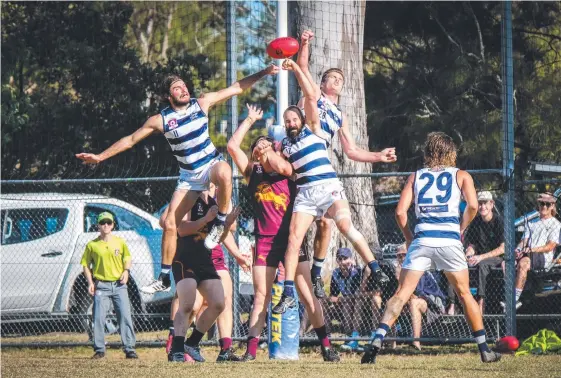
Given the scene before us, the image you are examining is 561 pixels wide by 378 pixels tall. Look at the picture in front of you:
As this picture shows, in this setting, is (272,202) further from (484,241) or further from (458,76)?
(458,76)

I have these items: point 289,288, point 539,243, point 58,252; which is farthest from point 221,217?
point 58,252

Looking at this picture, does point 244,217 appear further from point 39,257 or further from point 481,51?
point 481,51

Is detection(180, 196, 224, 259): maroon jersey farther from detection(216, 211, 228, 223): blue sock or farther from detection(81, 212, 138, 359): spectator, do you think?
detection(81, 212, 138, 359): spectator

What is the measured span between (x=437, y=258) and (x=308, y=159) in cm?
168

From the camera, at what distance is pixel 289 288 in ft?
33.2

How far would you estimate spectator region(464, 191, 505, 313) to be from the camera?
13.1 m

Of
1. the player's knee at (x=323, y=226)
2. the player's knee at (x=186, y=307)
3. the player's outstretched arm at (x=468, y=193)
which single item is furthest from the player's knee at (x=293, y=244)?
the player's outstretched arm at (x=468, y=193)

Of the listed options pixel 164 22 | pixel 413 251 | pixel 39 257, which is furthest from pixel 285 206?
pixel 164 22

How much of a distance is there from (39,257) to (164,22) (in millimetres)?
19287

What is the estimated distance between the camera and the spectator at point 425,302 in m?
13.1

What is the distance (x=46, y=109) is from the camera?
21.1m

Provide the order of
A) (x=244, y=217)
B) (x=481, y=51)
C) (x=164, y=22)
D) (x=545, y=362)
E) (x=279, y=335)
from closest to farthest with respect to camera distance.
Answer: (x=545, y=362)
(x=279, y=335)
(x=244, y=217)
(x=481, y=51)
(x=164, y=22)

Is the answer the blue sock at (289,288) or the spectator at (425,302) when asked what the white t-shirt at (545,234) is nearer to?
the spectator at (425,302)

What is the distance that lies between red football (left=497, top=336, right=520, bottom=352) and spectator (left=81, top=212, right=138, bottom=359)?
4652 millimetres
